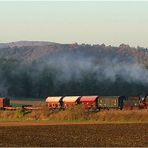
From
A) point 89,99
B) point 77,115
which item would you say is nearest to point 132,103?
point 89,99

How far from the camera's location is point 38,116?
95375 millimetres

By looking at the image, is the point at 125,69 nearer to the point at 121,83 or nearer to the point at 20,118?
the point at 121,83

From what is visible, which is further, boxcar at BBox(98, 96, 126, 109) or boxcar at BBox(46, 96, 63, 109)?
boxcar at BBox(46, 96, 63, 109)

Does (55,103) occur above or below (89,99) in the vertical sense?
below

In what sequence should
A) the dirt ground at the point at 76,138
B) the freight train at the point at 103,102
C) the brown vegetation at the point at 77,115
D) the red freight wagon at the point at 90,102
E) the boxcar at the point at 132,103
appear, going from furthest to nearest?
the red freight wagon at the point at 90,102, the freight train at the point at 103,102, the boxcar at the point at 132,103, the brown vegetation at the point at 77,115, the dirt ground at the point at 76,138

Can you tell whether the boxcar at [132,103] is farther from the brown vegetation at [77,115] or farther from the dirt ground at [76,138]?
the dirt ground at [76,138]

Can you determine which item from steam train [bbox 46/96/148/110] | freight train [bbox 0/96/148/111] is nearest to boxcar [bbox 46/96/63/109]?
freight train [bbox 0/96/148/111]

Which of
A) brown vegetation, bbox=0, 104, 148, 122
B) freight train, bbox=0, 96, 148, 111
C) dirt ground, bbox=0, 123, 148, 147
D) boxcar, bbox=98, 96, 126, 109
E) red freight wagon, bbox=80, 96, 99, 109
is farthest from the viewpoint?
red freight wagon, bbox=80, 96, 99, 109

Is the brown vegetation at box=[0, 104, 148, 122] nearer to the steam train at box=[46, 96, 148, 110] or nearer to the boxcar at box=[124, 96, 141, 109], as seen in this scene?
the steam train at box=[46, 96, 148, 110]

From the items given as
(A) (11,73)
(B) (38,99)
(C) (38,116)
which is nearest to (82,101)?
(C) (38,116)

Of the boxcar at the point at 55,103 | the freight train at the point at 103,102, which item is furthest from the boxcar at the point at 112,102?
the boxcar at the point at 55,103

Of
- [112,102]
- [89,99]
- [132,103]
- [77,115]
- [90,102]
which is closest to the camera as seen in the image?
[77,115]

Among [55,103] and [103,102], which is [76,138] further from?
[55,103]

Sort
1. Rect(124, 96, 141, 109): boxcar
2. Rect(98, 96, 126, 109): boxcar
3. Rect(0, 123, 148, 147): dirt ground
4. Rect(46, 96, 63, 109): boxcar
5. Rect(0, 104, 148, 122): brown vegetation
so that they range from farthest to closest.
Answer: Rect(46, 96, 63, 109): boxcar < Rect(98, 96, 126, 109): boxcar < Rect(124, 96, 141, 109): boxcar < Rect(0, 104, 148, 122): brown vegetation < Rect(0, 123, 148, 147): dirt ground
